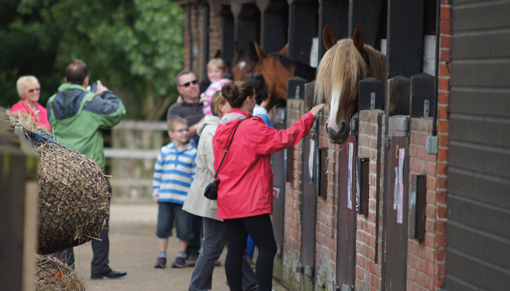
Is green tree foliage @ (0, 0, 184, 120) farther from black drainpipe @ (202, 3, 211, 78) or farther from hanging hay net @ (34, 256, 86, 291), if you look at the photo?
hanging hay net @ (34, 256, 86, 291)

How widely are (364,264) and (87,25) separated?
50.8ft

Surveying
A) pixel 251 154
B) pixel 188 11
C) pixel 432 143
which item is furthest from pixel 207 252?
pixel 188 11

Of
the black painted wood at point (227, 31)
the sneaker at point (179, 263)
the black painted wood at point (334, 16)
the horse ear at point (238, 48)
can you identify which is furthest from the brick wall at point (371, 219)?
the black painted wood at point (227, 31)

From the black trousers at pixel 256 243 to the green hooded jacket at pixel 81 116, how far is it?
196cm

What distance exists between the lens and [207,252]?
5262mm

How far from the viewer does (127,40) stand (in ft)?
58.0

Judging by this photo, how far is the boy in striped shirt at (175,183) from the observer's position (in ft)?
23.1

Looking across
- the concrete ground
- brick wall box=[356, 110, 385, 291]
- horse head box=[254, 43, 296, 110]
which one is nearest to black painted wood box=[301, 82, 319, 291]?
the concrete ground

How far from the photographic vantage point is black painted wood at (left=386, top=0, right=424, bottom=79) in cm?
455

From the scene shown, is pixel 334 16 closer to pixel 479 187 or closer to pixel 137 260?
pixel 479 187

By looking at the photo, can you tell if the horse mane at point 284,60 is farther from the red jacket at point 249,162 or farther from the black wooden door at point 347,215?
the red jacket at point 249,162

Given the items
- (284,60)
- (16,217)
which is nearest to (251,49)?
(284,60)

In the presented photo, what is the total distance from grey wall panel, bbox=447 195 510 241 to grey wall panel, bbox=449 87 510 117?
1.42 ft

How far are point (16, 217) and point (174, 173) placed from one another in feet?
15.8
